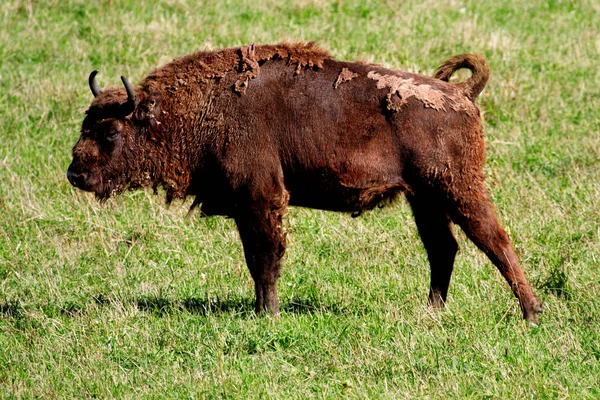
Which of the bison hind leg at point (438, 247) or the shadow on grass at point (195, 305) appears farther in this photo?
the bison hind leg at point (438, 247)

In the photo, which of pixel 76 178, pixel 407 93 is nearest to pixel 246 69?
pixel 407 93

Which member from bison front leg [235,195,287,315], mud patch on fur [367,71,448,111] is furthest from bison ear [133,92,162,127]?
mud patch on fur [367,71,448,111]

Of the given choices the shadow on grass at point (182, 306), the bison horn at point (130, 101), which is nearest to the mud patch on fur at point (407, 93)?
the shadow on grass at point (182, 306)

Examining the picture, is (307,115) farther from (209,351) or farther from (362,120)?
(209,351)

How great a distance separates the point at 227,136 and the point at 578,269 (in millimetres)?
3251

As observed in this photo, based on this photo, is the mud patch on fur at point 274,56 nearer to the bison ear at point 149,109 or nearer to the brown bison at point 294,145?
the brown bison at point 294,145

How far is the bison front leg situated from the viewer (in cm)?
776

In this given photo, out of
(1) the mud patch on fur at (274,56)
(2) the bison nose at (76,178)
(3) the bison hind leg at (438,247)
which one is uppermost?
(1) the mud patch on fur at (274,56)

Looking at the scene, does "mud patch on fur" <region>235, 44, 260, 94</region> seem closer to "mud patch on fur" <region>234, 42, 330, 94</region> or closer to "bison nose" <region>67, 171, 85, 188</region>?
"mud patch on fur" <region>234, 42, 330, 94</region>

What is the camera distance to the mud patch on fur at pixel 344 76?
779 centimetres

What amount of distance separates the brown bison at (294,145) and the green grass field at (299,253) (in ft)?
2.14

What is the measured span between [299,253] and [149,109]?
229cm

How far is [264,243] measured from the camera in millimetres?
7855

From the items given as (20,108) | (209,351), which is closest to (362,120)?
(209,351)
